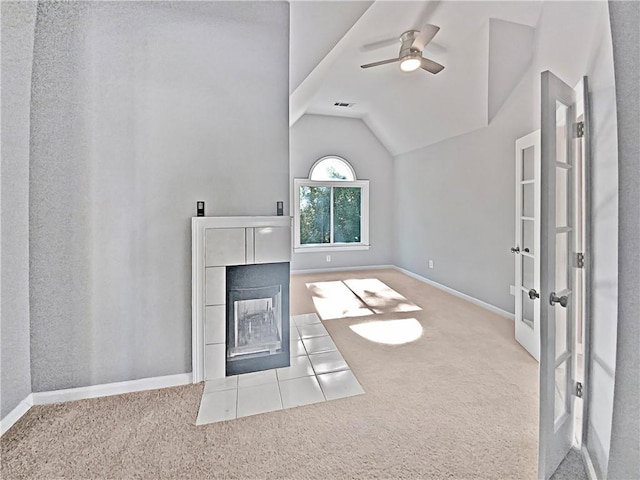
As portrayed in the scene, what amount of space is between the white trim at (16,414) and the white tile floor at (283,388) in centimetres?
106

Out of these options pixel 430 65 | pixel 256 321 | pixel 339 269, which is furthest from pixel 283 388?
pixel 339 269

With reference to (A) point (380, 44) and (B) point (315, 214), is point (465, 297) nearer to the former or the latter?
(B) point (315, 214)

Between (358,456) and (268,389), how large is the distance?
0.85 meters

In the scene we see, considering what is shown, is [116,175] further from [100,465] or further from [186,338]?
[100,465]

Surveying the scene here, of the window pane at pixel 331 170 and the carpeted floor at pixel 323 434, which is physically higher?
the window pane at pixel 331 170

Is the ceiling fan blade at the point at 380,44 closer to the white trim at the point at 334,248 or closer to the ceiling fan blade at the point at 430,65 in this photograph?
the ceiling fan blade at the point at 430,65

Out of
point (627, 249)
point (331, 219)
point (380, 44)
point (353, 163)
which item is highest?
point (380, 44)

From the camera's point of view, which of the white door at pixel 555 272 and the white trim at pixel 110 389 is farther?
the white trim at pixel 110 389

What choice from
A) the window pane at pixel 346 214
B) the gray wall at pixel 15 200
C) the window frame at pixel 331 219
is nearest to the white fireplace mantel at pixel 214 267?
the gray wall at pixel 15 200

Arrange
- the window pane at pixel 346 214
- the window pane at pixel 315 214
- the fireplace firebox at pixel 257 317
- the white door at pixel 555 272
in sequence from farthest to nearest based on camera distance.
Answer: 1. the window pane at pixel 346 214
2. the window pane at pixel 315 214
3. the fireplace firebox at pixel 257 317
4. the white door at pixel 555 272

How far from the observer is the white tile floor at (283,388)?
193 centimetres

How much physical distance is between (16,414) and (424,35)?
4.23 metres

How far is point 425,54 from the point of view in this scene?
3.56m

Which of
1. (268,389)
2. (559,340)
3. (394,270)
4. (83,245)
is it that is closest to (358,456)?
(268,389)
